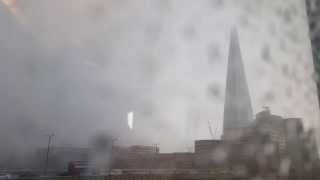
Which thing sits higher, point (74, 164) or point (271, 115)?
point (271, 115)

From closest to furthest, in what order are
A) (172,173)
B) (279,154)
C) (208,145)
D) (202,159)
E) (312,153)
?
(312,153)
(279,154)
(208,145)
(202,159)
(172,173)

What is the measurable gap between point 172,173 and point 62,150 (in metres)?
6.57

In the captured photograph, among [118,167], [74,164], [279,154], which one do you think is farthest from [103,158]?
[279,154]

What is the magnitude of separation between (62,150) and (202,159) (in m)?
7.03

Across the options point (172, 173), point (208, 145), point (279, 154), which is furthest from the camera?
point (172, 173)

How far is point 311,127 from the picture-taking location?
1.67m

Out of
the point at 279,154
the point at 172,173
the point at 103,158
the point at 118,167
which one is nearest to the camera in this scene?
the point at 279,154

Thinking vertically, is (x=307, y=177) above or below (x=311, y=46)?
below

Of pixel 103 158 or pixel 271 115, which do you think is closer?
pixel 271 115

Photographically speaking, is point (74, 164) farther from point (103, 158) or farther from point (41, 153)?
point (103, 158)

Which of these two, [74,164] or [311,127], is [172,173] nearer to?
[311,127]

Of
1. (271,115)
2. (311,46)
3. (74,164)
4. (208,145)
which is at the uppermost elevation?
(311,46)

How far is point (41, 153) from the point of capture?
8.99 meters

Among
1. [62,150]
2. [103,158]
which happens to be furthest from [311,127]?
[62,150]
